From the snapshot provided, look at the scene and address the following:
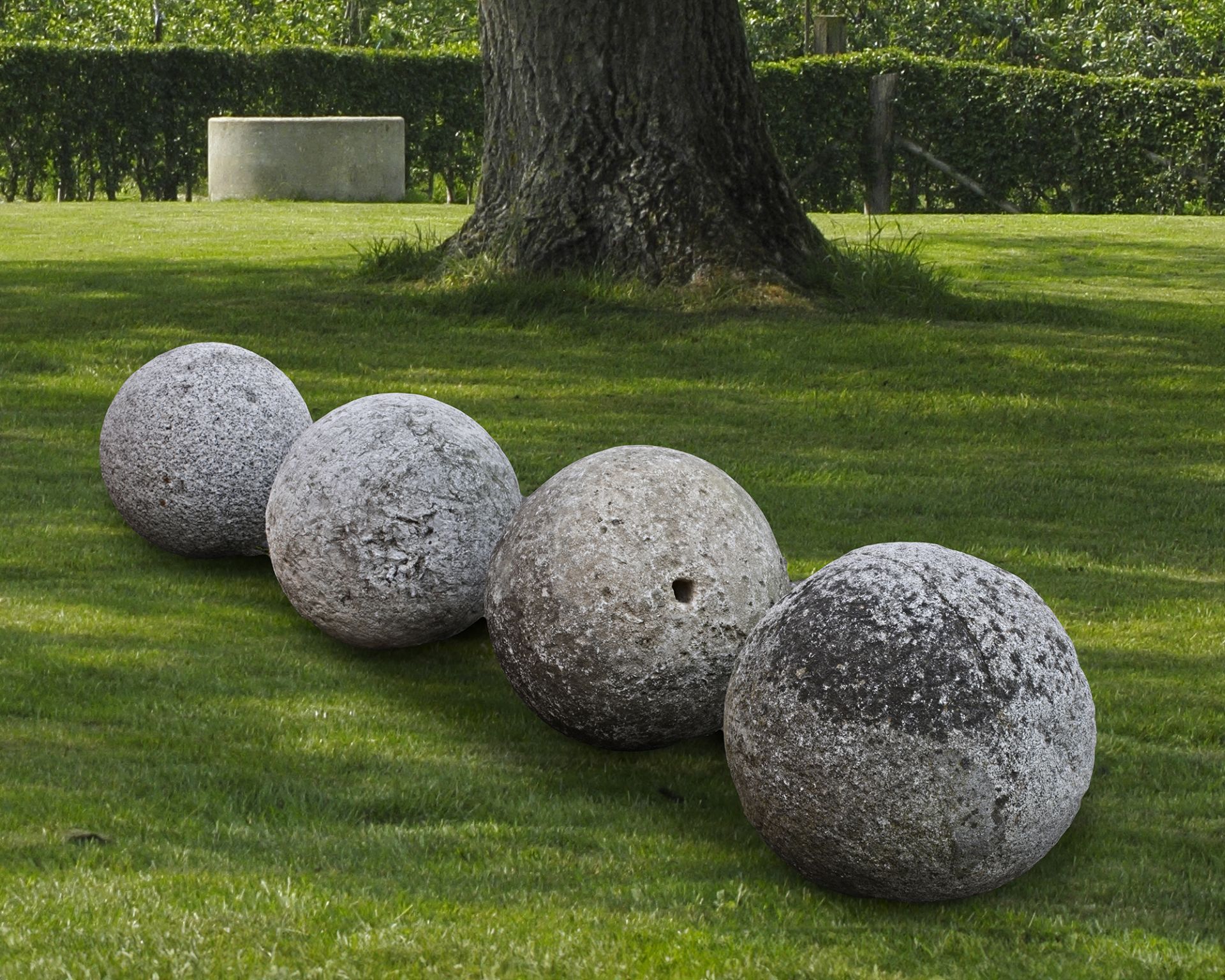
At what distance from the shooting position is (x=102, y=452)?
7.50 meters

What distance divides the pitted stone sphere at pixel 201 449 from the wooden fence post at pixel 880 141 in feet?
67.6

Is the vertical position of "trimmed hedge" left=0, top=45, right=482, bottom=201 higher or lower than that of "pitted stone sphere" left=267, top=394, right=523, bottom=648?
higher

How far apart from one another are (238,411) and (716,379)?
463 cm

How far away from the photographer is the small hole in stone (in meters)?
4.97

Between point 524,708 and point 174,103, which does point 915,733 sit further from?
point 174,103

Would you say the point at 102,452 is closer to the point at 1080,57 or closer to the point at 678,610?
the point at 678,610

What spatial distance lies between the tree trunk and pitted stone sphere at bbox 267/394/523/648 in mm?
6336

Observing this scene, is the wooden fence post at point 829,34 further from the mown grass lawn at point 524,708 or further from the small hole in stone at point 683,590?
the small hole in stone at point 683,590

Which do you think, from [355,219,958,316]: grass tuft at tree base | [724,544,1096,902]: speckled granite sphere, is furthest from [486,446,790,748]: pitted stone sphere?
[355,219,958,316]: grass tuft at tree base

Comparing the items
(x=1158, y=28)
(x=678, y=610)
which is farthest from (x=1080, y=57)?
(x=678, y=610)

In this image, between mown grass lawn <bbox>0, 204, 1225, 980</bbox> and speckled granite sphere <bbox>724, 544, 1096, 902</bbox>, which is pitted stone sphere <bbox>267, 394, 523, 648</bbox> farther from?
speckled granite sphere <bbox>724, 544, 1096, 902</bbox>

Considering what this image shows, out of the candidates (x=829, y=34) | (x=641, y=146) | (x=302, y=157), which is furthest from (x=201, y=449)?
(x=829, y=34)

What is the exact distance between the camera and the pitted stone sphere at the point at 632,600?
4.92m

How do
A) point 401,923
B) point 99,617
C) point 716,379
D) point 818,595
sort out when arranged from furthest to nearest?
1. point 716,379
2. point 99,617
3. point 818,595
4. point 401,923
